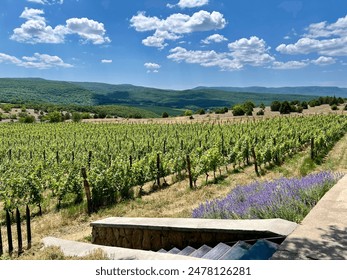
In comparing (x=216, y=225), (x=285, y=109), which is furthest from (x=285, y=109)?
(x=216, y=225)

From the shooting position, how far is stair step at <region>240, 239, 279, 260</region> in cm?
401

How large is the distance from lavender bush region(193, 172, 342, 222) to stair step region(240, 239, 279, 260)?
1.62 metres

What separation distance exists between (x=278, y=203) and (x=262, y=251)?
7.92ft

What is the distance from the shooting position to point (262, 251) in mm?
4164

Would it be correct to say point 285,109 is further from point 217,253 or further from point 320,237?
point 217,253

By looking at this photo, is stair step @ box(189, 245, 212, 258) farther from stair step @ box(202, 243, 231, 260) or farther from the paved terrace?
the paved terrace

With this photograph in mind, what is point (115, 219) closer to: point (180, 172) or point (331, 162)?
point (180, 172)

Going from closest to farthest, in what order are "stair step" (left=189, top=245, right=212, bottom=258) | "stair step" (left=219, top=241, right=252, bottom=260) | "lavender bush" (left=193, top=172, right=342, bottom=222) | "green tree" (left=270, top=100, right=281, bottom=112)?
"stair step" (left=219, top=241, right=252, bottom=260)
"stair step" (left=189, top=245, right=212, bottom=258)
"lavender bush" (left=193, top=172, right=342, bottom=222)
"green tree" (left=270, top=100, right=281, bottom=112)

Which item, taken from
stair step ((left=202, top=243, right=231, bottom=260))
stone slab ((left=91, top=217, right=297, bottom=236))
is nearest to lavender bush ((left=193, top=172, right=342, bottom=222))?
stone slab ((left=91, top=217, right=297, bottom=236))

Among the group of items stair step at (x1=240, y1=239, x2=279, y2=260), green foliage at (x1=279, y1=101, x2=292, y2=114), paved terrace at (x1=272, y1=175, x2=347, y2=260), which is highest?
paved terrace at (x1=272, y1=175, x2=347, y2=260)

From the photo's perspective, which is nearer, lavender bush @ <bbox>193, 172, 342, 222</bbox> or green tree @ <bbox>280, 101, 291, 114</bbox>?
lavender bush @ <bbox>193, 172, 342, 222</bbox>

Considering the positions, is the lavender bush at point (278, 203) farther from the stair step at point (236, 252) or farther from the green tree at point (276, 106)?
the green tree at point (276, 106)
